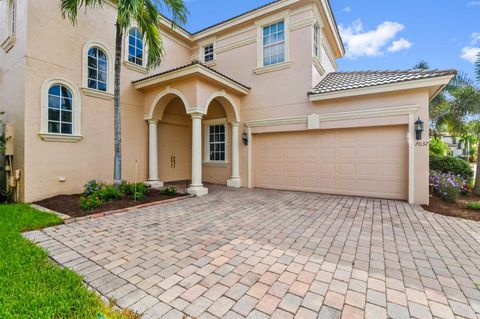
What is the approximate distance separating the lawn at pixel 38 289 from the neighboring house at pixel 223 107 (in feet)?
Result: 14.6

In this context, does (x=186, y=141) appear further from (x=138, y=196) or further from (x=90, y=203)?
(x=90, y=203)

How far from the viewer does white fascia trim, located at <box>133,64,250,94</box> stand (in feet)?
23.3

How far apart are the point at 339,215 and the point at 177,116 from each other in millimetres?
8314

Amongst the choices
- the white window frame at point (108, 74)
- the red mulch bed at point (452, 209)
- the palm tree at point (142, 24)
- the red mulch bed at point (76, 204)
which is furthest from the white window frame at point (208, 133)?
the red mulch bed at point (452, 209)

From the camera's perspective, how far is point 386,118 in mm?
6922

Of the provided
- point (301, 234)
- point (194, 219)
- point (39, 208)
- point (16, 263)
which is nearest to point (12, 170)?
point (39, 208)

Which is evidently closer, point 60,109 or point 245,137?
point 60,109

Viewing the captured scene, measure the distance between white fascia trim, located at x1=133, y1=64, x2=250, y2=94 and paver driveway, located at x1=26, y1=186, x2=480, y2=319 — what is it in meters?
4.61

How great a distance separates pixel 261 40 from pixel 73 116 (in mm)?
7596

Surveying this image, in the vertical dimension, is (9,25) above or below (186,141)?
above

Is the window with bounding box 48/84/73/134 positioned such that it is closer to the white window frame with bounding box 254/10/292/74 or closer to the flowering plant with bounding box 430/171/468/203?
the white window frame with bounding box 254/10/292/74

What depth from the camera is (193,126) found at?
25.2ft

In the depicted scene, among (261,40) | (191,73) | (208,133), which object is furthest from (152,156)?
(261,40)

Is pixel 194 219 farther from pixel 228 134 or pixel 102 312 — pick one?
pixel 228 134
